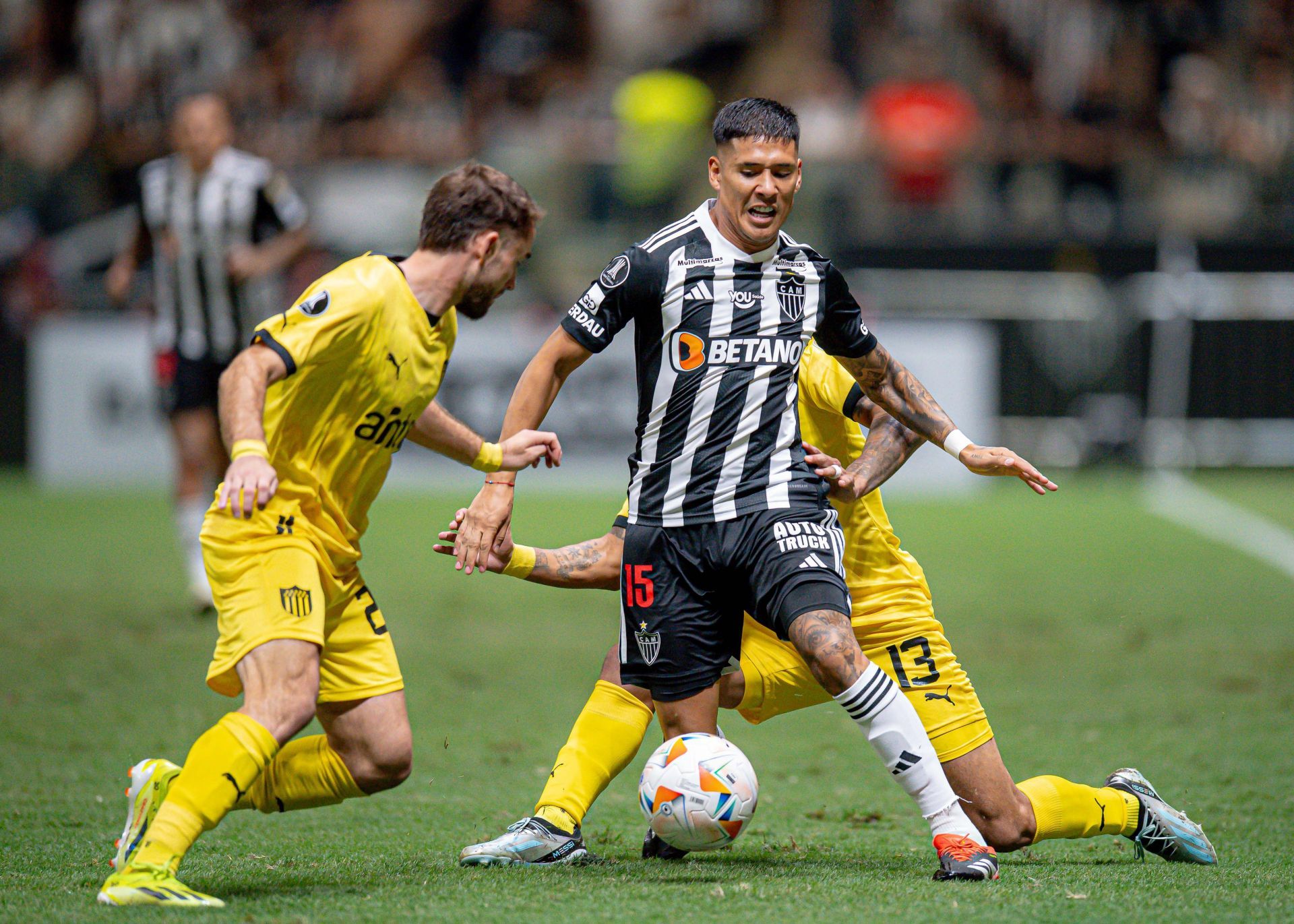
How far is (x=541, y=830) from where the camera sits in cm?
445

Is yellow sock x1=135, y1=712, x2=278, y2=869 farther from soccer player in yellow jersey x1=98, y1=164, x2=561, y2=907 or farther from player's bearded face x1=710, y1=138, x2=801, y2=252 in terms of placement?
player's bearded face x1=710, y1=138, x2=801, y2=252

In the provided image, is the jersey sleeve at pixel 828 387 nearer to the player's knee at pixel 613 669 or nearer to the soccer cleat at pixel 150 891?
the player's knee at pixel 613 669

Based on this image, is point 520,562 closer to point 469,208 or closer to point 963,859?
point 469,208

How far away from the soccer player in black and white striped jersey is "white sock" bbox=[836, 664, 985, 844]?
0.30 meters

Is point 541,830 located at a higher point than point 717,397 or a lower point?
lower

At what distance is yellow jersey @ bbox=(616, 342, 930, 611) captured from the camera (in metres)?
4.74

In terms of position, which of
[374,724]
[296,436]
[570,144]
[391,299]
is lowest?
[374,724]

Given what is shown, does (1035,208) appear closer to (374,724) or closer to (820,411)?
(820,411)

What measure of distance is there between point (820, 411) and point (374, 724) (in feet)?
5.56

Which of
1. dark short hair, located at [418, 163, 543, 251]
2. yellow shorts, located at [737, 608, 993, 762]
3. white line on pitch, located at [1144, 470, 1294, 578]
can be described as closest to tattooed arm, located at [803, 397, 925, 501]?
yellow shorts, located at [737, 608, 993, 762]

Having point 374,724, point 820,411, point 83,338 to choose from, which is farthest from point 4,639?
point 83,338

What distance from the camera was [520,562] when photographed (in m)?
4.71

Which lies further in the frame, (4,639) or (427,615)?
(427,615)

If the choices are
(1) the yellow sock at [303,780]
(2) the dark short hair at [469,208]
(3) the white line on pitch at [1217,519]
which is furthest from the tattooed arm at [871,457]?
(3) the white line on pitch at [1217,519]
